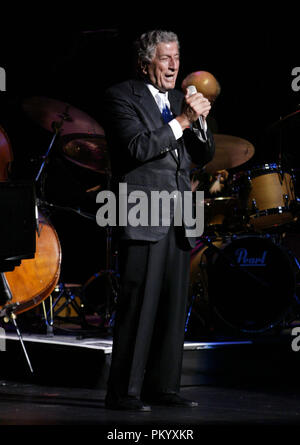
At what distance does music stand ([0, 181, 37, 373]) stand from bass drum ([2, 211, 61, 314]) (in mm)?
1140

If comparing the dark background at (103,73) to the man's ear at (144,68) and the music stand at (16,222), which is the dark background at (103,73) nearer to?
the music stand at (16,222)

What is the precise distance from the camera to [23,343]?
3896mm

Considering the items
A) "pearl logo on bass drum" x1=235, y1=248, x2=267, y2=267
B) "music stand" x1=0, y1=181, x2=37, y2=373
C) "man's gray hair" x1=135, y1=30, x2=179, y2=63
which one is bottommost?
"pearl logo on bass drum" x1=235, y1=248, x2=267, y2=267

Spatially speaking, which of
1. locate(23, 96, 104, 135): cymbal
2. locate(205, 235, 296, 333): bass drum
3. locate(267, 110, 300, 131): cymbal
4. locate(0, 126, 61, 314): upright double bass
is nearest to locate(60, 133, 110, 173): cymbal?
locate(23, 96, 104, 135): cymbal

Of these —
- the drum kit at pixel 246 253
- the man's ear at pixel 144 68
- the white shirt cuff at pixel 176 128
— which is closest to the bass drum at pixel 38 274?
the drum kit at pixel 246 253

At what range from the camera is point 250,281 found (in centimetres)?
481

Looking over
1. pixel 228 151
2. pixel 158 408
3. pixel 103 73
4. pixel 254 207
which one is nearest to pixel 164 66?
pixel 158 408

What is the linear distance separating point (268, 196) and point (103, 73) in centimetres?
213

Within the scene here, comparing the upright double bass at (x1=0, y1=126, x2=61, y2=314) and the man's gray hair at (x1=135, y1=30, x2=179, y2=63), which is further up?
the man's gray hair at (x1=135, y1=30, x2=179, y2=63)

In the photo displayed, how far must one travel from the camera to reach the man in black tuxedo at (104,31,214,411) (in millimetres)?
2783

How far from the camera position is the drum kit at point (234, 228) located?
4.66 meters

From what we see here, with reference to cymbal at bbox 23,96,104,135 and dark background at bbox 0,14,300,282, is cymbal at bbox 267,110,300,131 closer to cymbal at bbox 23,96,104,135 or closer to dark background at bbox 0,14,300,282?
dark background at bbox 0,14,300,282

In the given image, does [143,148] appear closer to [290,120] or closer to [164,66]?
[164,66]
